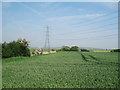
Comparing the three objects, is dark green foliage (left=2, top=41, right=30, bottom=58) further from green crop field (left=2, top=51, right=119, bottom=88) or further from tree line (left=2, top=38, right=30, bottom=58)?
green crop field (left=2, top=51, right=119, bottom=88)

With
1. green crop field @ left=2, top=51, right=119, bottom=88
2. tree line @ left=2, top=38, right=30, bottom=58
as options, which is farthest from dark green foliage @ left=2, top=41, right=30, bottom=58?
green crop field @ left=2, top=51, right=119, bottom=88

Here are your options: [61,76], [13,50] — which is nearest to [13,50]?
[13,50]

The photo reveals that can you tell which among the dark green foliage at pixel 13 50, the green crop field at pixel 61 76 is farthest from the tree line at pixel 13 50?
the green crop field at pixel 61 76

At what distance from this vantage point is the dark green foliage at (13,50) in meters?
15.2

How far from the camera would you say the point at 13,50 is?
16469 millimetres

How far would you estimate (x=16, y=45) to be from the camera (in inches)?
649

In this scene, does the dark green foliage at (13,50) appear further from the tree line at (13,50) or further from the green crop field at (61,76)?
the green crop field at (61,76)

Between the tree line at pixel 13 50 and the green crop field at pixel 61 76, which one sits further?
the tree line at pixel 13 50

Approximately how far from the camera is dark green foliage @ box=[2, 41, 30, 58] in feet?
49.9

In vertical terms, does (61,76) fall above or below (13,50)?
below

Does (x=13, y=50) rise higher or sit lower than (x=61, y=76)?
higher

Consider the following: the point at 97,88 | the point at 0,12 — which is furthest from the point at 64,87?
the point at 0,12

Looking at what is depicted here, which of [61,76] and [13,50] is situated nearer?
[61,76]

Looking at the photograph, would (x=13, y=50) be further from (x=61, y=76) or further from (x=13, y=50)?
(x=61, y=76)
